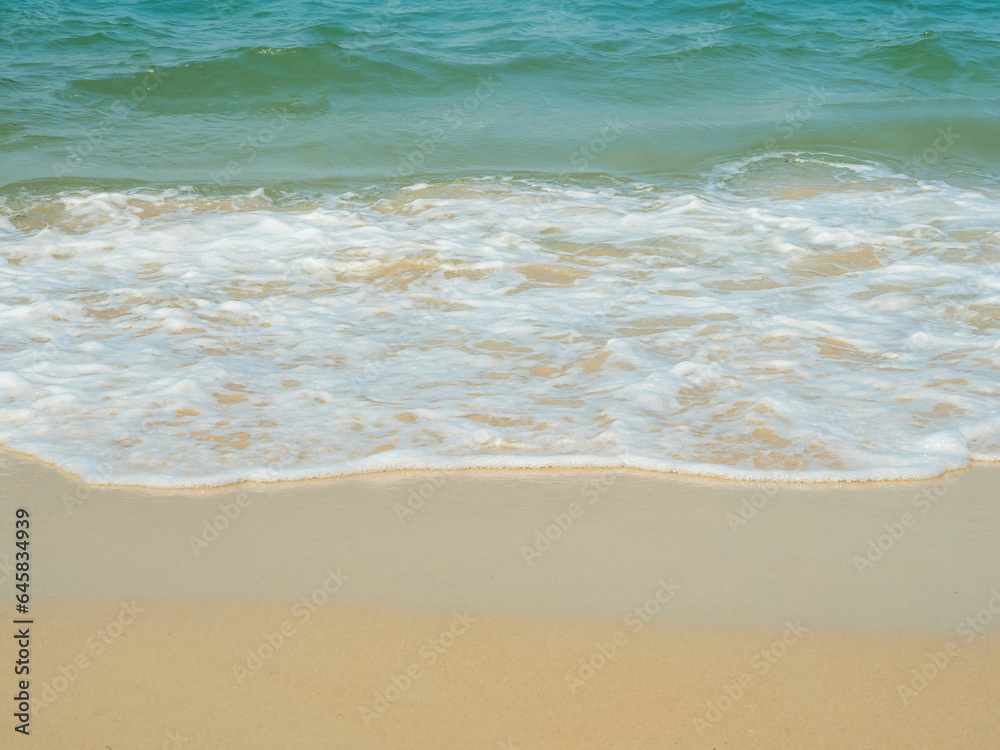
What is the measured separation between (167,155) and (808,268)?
666 centimetres

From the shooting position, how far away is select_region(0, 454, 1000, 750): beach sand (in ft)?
7.63

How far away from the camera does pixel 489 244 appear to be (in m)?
6.61

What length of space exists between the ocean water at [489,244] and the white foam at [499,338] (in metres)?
0.02

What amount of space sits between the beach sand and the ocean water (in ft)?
0.77

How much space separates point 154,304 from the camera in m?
5.37

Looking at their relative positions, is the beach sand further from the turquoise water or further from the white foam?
the turquoise water

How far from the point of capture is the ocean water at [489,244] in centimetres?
Answer: 383

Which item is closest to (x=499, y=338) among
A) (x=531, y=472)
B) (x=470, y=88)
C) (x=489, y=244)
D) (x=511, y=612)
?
(x=531, y=472)

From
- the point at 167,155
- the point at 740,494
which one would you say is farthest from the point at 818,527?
the point at 167,155

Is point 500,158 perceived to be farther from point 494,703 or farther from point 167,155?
point 494,703

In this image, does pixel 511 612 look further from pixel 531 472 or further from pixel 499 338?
pixel 499 338

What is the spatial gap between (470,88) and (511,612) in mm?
10117

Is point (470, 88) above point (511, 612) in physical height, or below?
above

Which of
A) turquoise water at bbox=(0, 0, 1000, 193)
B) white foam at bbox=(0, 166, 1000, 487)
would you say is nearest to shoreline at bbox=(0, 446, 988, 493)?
white foam at bbox=(0, 166, 1000, 487)
